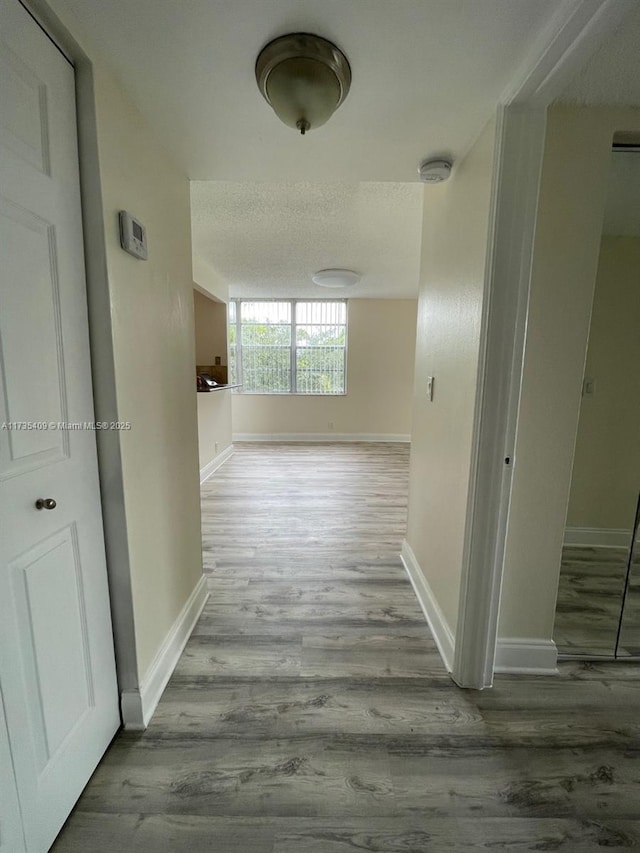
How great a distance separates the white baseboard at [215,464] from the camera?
4207 mm

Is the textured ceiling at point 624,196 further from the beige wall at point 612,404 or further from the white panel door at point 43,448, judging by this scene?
the white panel door at point 43,448

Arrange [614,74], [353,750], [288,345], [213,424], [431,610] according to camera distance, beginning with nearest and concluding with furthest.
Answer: [614,74] → [353,750] → [431,610] → [213,424] → [288,345]

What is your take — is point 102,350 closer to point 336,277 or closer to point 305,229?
point 305,229

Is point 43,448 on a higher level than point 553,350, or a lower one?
lower

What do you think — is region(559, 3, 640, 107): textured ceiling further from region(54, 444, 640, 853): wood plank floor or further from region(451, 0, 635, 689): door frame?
region(54, 444, 640, 853): wood plank floor

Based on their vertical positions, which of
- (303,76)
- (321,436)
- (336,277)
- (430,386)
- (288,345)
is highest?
(336,277)

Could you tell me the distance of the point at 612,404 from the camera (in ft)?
8.33

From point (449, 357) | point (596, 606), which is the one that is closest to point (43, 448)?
Answer: point (449, 357)

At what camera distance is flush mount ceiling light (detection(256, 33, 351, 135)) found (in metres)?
0.95

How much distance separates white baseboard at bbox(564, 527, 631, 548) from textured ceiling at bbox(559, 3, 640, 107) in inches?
99.8

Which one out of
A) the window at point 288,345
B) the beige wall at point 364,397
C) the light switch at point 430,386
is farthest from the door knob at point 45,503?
the beige wall at point 364,397

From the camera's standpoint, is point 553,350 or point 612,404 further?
point 612,404

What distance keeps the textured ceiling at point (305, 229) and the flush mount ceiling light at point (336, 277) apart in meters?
0.07

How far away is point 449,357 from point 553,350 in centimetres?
42
